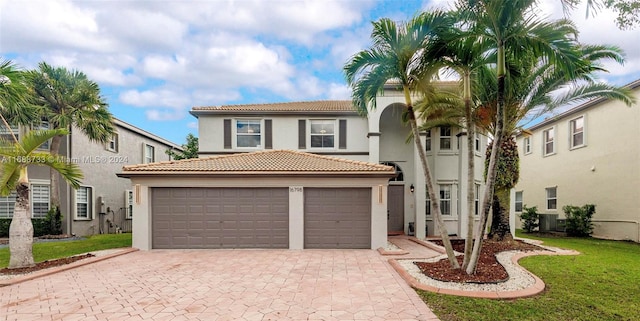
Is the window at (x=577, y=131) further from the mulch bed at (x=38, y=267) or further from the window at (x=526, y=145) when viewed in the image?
the mulch bed at (x=38, y=267)

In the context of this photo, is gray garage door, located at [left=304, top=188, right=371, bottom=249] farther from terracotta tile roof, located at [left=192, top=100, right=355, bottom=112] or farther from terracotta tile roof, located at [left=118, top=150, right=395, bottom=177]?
terracotta tile roof, located at [left=192, top=100, right=355, bottom=112]

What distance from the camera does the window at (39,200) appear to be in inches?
601

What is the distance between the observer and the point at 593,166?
1562 centimetres

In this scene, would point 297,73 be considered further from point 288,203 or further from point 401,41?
point 401,41

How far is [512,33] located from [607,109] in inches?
524

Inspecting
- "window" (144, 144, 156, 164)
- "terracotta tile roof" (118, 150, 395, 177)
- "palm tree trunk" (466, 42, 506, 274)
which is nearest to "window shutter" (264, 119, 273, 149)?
"terracotta tile roof" (118, 150, 395, 177)

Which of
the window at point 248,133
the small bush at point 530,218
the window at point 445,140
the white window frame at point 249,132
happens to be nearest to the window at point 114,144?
the white window frame at point 249,132

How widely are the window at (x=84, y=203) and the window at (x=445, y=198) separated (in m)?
18.9

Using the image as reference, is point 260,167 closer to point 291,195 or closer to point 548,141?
point 291,195

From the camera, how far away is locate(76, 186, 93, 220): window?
16516 mm

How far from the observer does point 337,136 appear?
1570 cm

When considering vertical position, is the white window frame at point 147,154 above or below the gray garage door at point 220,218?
above

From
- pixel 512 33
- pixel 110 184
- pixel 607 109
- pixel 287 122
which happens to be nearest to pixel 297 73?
pixel 287 122

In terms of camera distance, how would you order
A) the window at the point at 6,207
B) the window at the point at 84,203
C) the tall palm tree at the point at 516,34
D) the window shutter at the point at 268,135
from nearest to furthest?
the tall palm tree at the point at 516,34, the window at the point at 6,207, the window shutter at the point at 268,135, the window at the point at 84,203
